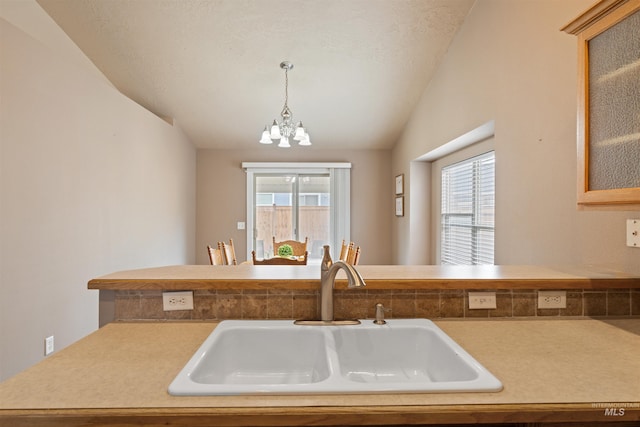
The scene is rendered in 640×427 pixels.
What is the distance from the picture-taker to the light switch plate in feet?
4.46

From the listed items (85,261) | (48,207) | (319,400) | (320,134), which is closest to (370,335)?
(319,400)

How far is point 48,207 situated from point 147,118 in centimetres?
166

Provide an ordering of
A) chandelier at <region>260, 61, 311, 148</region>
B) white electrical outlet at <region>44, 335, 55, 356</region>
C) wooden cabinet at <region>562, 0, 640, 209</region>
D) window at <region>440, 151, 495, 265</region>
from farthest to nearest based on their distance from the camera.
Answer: chandelier at <region>260, 61, 311, 148</region> → window at <region>440, 151, 495, 265</region> → white electrical outlet at <region>44, 335, 55, 356</region> → wooden cabinet at <region>562, 0, 640, 209</region>

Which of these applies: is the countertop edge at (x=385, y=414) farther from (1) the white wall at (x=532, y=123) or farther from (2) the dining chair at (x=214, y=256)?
(2) the dining chair at (x=214, y=256)

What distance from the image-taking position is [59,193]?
8.16ft

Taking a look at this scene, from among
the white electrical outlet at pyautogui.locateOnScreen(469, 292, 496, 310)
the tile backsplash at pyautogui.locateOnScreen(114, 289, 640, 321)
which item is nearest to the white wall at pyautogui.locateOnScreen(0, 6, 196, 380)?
the tile backsplash at pyautogui.locateOnScreen(114, 289, 640, 321)

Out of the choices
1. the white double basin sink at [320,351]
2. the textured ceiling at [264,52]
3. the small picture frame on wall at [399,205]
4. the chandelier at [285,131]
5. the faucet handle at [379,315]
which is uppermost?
the textured ceiling at [264,52]

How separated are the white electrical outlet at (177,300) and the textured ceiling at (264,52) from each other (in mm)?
2307

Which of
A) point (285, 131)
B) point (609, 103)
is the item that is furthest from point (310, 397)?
point (285, 131)

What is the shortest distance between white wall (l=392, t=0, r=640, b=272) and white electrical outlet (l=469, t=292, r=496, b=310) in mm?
601

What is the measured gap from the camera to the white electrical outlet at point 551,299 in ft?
4.26

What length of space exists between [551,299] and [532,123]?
3.77 feet

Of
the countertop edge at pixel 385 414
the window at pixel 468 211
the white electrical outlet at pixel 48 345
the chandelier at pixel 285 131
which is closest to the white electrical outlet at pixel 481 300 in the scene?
the countertop edge at pixel 385 414

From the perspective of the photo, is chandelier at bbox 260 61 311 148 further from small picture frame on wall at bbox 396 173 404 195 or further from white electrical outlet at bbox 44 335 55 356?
white electrical outlet at bbox 44 335 55 356
